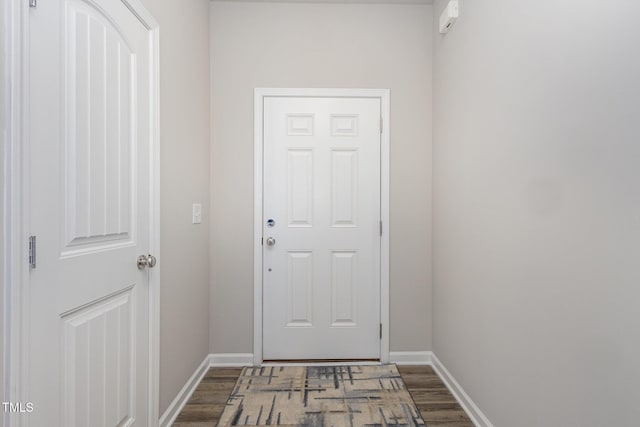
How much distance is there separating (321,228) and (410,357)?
1168 millimetres

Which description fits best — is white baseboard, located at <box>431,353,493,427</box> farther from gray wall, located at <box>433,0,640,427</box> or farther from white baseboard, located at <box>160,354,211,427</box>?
white baseboard, located at <box>160,354,211,427</box>

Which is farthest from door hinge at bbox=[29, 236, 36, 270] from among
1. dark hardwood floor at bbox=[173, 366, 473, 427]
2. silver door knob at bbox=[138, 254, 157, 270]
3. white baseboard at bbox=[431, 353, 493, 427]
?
white baseboard at bbox=[431, 353, 493, 427]

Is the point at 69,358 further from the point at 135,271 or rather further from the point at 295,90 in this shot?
the point at 295,90

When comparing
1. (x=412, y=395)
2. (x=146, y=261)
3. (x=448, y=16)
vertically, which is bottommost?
(x=412, y=395)

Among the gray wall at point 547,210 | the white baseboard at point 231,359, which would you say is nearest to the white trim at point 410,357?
the gray wall at point 547,210

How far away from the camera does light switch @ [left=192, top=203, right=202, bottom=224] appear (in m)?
2.24

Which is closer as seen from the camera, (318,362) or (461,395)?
(461,395)

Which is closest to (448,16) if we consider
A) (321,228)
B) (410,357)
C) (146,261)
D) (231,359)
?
(321,228)

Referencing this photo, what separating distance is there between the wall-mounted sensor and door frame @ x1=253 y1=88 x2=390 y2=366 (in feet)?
1.74

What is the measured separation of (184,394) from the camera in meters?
2.07

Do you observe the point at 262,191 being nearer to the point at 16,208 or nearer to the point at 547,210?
the point at 16,208

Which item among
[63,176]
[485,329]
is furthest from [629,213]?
[63,176]

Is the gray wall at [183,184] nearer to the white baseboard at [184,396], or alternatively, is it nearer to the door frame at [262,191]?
the white baseboard at [184,396]

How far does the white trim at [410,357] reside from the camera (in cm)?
259
